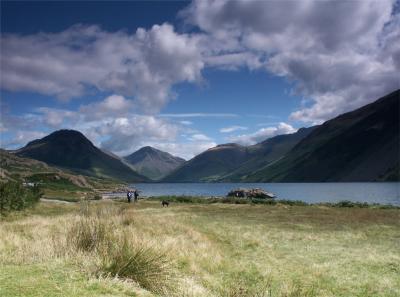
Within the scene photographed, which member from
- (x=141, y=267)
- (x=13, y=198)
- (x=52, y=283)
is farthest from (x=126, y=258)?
(x=13, y=198)

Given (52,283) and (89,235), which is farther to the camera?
(89,235)

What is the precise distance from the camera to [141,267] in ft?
48.5

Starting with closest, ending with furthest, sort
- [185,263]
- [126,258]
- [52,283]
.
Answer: [52,283]
[126,258]
[185,263]

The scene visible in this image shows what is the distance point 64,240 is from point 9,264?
384 centimetres

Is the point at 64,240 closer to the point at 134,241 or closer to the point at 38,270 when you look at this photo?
the point at 134,241

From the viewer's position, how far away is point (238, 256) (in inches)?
945

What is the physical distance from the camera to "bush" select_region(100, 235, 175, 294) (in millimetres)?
14242

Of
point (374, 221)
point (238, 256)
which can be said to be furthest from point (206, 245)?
point (374, 221)

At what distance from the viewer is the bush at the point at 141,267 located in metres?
14.2

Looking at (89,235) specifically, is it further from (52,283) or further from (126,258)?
(52,283)

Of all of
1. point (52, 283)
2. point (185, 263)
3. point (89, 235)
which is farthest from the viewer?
point (185, 263)

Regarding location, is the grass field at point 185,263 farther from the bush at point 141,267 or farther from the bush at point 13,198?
the bush at point 13,198

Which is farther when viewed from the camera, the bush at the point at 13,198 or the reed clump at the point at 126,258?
the bush at the point at 13,198

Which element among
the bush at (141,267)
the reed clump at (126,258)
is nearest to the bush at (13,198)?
the reed clump at (126,258)
